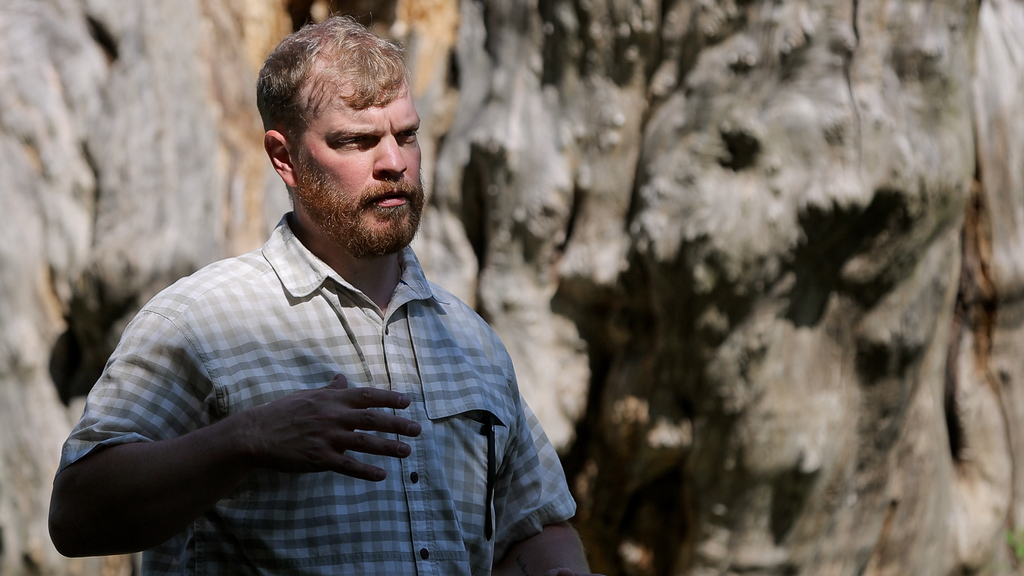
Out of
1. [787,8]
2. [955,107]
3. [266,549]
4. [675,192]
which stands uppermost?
[787,8]

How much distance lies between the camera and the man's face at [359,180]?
1.58m

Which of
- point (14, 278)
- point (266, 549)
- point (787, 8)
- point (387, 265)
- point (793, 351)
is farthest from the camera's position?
point (14, 278)

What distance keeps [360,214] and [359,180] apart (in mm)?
60

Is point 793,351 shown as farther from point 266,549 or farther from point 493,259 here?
point 266,549

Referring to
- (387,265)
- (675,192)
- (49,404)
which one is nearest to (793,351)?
(675,192)

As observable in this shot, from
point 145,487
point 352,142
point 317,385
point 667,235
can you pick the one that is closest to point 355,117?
point 352,142

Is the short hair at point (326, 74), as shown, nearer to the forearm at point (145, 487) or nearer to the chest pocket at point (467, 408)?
the chest pocket at point (467, 408)

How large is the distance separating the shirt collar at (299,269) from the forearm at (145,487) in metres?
0.37

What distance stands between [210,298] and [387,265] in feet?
1.03

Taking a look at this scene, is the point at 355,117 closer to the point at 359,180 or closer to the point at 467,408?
the point at 359,180

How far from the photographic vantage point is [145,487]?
123cm

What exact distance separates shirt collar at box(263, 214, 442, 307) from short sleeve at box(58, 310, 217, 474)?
21 cm

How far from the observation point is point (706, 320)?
10.9ft

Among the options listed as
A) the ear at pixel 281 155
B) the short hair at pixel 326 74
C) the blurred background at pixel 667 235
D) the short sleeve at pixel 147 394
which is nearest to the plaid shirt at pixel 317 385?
the short sleeve at pixel 147 394
